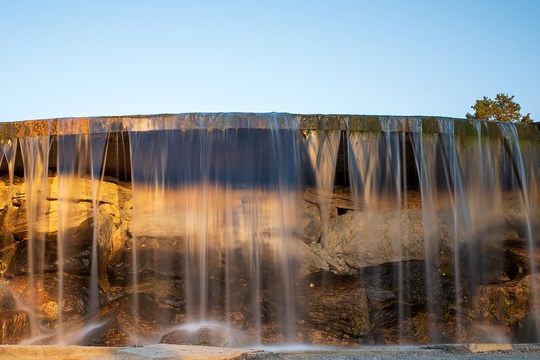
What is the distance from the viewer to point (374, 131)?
32.7ft

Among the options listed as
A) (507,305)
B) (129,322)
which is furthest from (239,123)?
(507,305)

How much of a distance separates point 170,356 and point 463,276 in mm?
5749

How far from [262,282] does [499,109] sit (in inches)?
492

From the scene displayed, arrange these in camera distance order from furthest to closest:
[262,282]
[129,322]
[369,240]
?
[369,240] → [262,282] → [129,322]

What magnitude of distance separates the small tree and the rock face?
32.2 feet

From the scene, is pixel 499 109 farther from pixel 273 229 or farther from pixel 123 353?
pixel 123 353

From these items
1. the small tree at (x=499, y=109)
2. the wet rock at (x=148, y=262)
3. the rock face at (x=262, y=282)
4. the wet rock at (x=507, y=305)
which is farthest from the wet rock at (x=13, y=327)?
the small tree at (x=499, y=109)

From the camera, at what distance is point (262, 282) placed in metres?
10.6

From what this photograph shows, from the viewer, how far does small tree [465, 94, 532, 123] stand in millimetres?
20609

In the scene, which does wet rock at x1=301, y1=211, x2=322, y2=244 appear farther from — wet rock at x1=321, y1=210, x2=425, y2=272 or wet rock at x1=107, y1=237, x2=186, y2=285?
wet rock at x1=107, y1=237, x2=186, y2=285

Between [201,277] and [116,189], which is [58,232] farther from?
[201,277]

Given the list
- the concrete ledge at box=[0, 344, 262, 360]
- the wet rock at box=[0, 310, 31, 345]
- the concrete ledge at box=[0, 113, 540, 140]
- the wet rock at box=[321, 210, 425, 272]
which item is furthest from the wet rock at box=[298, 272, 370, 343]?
the wet rock at box=[0, 310, 31, 345]

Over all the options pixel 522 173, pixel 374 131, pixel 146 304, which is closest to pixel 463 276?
pixel 522 173

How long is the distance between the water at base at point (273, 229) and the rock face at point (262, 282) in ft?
0.09
